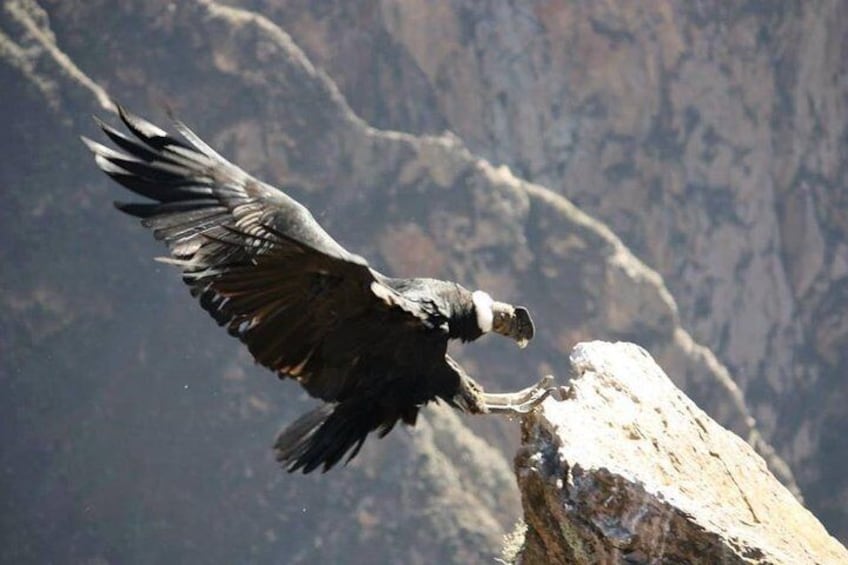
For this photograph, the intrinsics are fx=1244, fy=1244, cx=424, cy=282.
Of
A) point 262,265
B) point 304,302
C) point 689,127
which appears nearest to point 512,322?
point 304,302

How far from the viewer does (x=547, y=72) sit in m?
25.8

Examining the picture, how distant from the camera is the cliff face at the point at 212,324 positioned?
845 inches

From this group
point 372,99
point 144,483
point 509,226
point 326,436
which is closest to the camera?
point 326,436

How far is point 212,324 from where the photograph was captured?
2231cm

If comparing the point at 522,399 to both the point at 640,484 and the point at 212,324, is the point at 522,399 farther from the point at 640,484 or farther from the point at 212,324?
the point at 212,324

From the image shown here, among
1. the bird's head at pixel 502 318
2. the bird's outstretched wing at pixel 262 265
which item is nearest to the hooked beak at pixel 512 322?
the bird's head at pixel 502 318

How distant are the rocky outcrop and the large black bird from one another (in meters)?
0.40

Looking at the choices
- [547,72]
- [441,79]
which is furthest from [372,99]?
[547,72]

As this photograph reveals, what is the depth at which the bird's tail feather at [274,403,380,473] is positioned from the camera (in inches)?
218

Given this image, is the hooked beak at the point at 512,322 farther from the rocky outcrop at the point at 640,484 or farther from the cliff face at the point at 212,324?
the cliff face at the point at 212,324

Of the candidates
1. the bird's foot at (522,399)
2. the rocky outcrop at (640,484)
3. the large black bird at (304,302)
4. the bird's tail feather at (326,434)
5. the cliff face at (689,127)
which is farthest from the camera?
the cliff face at (689,127)

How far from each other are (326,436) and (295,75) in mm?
19364

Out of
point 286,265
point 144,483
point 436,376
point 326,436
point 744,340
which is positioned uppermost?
point 286,265

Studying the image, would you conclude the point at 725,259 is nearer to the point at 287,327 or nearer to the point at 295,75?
the point at 295,75
